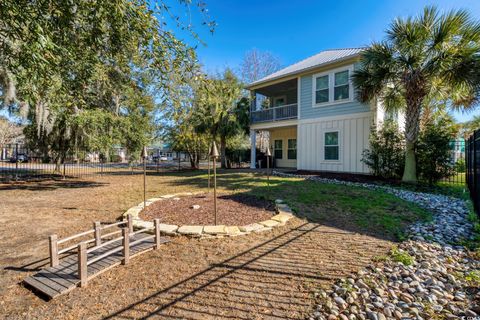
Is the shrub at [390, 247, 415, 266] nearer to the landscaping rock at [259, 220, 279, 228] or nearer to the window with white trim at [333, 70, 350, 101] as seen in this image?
the landscaping rock at [259, 220, 279, 228]

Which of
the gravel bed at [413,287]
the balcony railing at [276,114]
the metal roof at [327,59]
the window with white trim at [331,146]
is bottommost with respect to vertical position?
the gravel bed at [413,287]

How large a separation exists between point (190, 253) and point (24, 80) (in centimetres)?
340

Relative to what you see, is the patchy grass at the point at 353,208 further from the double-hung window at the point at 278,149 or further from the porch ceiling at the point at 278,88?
the double-hung window at the point at 278,149

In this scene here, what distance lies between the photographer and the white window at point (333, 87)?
35.3ft

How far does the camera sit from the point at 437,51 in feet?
24.0

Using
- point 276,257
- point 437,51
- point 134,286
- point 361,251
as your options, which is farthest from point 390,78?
→ point 134,286

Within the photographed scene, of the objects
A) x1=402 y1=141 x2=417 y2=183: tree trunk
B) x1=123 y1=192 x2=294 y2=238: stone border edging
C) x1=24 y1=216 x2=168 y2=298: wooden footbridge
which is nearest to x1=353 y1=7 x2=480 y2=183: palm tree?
x1=402 y1=141 x2=417 y2=183: tree trunk

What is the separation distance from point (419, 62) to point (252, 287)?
8921 mm

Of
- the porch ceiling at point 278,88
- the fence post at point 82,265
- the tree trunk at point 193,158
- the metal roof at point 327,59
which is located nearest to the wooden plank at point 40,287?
the fence post at point 82,265

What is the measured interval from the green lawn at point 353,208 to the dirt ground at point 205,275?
540 millimetres

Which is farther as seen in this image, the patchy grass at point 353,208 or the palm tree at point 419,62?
the palm tree at point 419,62

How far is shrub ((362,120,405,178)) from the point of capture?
29.1 ft

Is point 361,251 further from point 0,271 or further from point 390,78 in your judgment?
point 390,78

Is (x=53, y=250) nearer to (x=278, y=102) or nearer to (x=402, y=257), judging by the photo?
(x=402, y=257)
